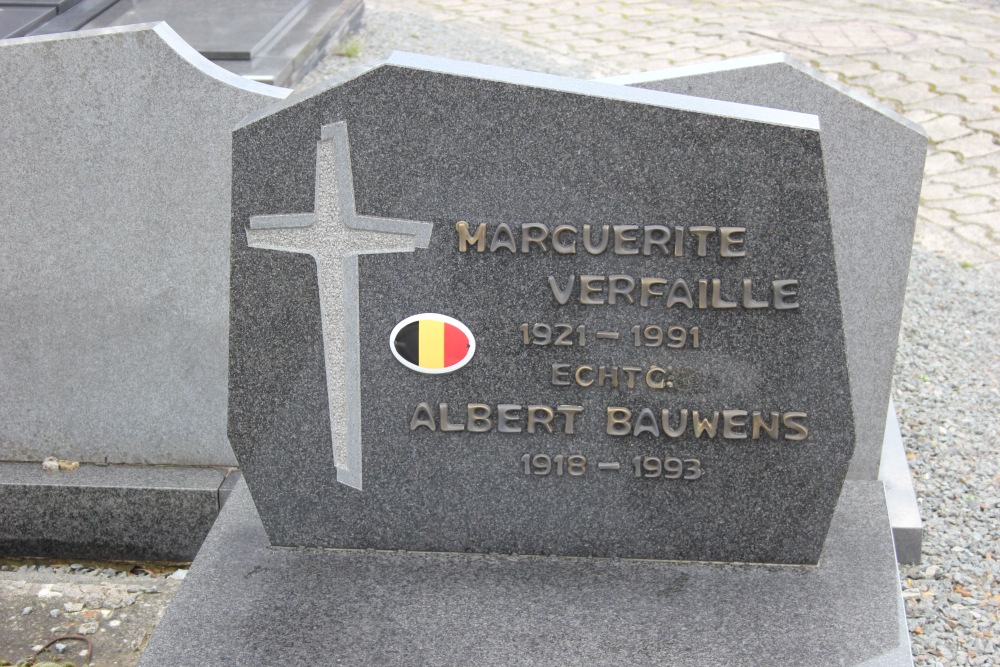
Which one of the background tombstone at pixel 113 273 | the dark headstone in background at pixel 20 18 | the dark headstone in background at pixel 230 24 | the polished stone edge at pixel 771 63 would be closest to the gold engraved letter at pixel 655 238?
the polished stone edge at pixel 771 63

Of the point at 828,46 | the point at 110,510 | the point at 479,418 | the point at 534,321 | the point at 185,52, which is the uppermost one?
the point at 185,52

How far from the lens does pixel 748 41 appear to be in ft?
24.5

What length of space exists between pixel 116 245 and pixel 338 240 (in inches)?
43.9

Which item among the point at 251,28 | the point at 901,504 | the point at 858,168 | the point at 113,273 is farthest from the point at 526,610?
the point at 251,28

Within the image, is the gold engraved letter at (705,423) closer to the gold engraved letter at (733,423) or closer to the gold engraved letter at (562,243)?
the gold engraved letter at (733,423)

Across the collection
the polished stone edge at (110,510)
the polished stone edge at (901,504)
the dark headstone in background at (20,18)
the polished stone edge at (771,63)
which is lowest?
the polished stone edge at (110,510)

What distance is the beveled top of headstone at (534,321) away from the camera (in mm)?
2285

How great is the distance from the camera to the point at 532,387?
2.50 m

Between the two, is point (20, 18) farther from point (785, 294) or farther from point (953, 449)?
point (953, 449)

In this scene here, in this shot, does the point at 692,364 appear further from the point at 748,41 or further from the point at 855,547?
the point at 748,41

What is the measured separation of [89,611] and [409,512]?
45.5 inches

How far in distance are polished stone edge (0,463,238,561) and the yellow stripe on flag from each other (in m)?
1.13

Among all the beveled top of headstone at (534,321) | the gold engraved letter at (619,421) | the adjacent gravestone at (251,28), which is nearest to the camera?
the beveled top of headstone at (534,321)

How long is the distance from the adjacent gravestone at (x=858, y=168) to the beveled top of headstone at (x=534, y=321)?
54cm
